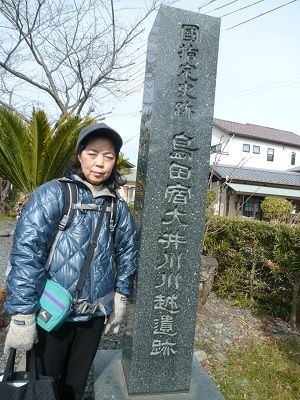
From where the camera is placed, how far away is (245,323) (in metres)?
4.59

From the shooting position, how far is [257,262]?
5117mm

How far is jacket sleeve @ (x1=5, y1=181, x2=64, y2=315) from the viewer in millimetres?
1657

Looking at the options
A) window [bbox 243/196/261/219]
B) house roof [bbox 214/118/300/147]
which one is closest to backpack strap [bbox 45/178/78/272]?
window [bbox 243/196/261/219]

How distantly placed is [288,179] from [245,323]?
1862cm

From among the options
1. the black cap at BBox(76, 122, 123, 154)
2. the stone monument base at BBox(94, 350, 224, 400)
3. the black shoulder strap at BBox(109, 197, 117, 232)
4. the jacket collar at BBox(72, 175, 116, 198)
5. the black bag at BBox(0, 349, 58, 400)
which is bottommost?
the stone monument base at BBox(94, 350, 224, 400)

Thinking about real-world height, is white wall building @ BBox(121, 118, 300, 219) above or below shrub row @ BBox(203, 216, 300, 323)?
above

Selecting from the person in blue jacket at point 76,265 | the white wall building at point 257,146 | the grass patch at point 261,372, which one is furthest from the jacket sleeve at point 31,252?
the white wall building at point 257,146

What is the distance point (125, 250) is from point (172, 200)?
1.48 ft

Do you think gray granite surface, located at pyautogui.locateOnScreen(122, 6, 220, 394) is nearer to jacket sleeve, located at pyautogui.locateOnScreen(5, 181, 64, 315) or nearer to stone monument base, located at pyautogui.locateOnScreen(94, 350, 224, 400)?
stone monument base, located at pyautogui.locateOnScreen(94, 350, 224, 400)

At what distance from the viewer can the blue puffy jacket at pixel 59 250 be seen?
167 cm

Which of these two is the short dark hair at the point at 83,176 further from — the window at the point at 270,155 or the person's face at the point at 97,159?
the window at the point at 270,155

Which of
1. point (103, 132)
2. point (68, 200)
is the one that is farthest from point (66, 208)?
point (103, 132)

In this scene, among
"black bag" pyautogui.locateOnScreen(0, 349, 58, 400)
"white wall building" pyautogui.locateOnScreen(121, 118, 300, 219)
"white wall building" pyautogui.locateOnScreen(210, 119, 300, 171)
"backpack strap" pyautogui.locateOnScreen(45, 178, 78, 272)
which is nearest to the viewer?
"black bag" pyautogui.locateOnScreen(0, 349, 58, 400)

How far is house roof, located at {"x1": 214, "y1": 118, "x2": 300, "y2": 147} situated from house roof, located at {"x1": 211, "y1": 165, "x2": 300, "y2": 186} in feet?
19.3
